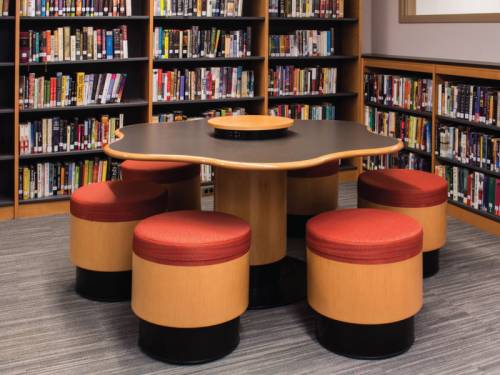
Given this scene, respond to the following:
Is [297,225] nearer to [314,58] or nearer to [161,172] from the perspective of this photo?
[161,172]

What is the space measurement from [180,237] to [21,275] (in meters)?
1.41

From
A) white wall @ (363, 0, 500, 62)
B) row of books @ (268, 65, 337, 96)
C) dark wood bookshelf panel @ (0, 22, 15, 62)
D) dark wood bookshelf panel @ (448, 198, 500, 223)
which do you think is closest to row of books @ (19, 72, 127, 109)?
dark wood bookshelf panel @ (0, 22, 15, 62)

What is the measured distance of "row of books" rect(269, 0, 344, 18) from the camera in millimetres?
5191

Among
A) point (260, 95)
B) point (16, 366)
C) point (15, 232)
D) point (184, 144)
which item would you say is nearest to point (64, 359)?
point (16, 366)

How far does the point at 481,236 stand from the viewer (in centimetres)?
415

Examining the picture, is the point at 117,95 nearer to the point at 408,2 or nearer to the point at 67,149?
the point at 67,149

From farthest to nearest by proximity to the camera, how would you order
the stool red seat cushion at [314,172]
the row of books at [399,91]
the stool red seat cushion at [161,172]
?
the row of books at [399,91]
the stool red seat cushion at [314,172]
the stool red seat cushion at [161,172]

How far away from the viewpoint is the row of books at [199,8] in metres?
4.81

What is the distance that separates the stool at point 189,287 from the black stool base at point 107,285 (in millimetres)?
554

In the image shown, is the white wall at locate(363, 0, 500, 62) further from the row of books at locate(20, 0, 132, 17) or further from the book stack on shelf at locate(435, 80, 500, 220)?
the row of books at locate(20, 0, 132, 17)

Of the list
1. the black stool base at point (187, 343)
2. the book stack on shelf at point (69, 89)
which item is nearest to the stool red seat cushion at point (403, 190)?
the black stool base at point (187, 343)

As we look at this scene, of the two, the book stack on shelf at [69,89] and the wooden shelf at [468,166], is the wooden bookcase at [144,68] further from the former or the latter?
the wooden shelf at [468,166]

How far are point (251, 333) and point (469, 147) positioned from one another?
91.0 inches

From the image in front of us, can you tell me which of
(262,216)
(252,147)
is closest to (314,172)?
(262,216)
